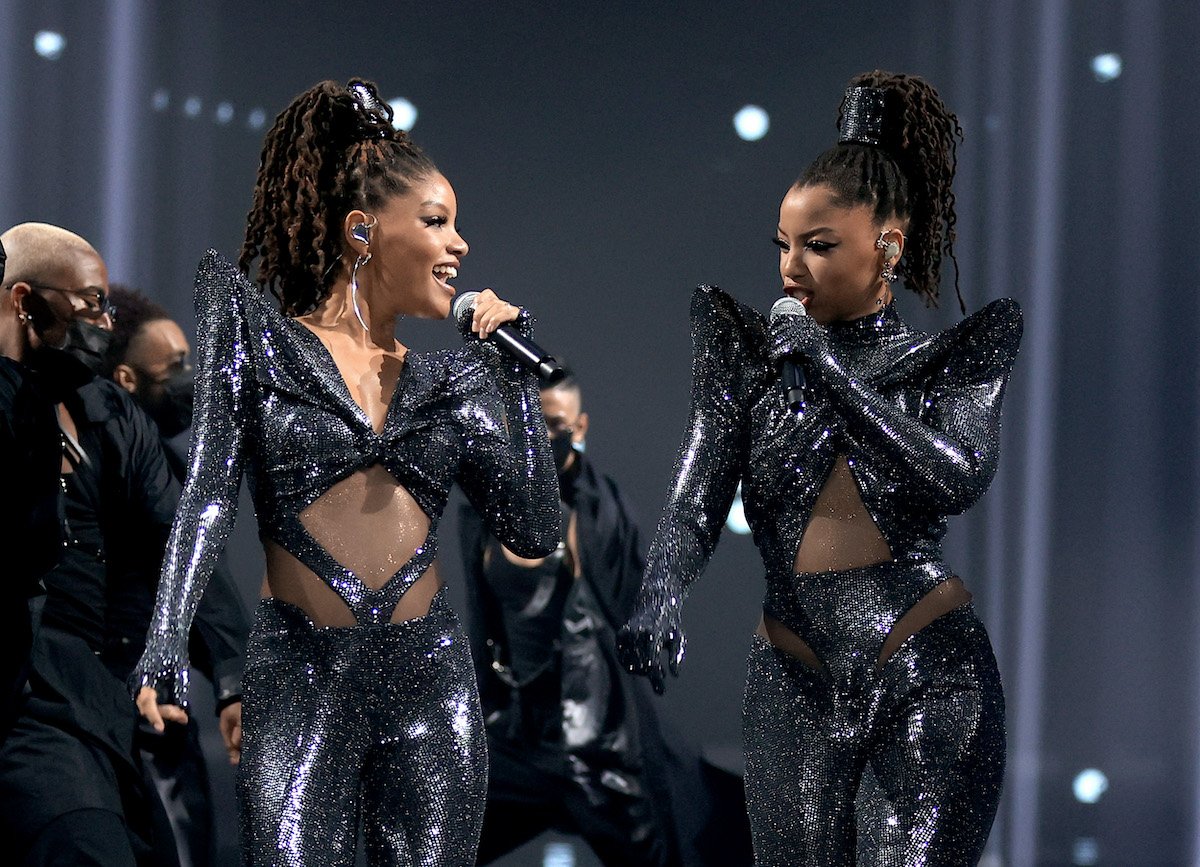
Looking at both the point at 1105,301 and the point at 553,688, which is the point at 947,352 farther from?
the point at 1105,301

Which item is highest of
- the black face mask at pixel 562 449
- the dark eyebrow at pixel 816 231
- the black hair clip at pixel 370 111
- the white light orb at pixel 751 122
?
the white light orb at pixel 751 122

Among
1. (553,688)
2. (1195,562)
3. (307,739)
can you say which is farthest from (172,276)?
(307,739)

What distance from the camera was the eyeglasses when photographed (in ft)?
10.4

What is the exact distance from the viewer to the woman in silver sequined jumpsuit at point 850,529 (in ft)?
7.25

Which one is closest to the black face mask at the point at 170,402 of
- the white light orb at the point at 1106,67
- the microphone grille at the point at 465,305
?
the microphone grille at the point at 465,305

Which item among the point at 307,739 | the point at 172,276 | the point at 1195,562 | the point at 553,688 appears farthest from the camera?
the point at 172,276

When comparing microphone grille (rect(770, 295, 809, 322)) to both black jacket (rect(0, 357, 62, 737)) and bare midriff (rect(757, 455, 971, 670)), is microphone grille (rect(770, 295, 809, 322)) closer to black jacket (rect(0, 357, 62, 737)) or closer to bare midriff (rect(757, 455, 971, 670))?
bare midriff (rect(757, 455, 971, 670))

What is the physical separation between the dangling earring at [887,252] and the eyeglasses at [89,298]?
163 cm

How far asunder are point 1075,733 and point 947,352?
357 centimetres

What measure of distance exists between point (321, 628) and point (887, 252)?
1.05m

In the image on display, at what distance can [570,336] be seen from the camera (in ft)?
21.1

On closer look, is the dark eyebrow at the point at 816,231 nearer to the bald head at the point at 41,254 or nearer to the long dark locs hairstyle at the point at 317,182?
the long dark locs hairstyle at the point at 317,182

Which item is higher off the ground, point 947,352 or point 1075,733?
point 947,352

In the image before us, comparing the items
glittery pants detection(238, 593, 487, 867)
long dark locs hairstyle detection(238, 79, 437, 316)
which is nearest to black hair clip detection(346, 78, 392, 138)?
long dark locs hairstyle detection(238, 79, 437, 316)
